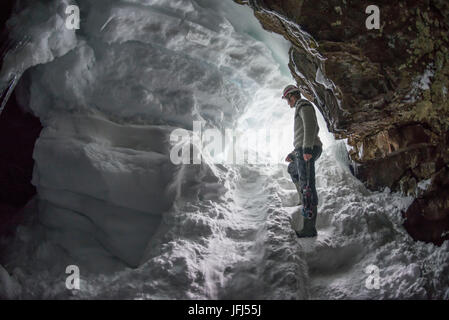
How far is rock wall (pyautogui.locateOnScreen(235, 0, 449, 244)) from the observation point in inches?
133

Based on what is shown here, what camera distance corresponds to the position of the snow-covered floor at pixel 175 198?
3086 millimetres

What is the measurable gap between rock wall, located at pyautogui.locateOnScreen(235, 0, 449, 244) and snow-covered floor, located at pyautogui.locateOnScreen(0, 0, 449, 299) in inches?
13.6

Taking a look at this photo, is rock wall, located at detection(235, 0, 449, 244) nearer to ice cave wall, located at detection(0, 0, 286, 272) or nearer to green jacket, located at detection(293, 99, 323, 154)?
green jacket, located at detection(293, 99, 323, 154)

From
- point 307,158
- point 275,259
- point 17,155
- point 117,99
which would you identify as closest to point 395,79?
point 307,158

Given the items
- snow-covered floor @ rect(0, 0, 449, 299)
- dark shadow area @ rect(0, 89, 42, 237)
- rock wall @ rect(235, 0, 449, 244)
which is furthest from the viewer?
dark shadow area @ rect(0, 89, 42, 237)

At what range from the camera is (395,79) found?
362 centimetres

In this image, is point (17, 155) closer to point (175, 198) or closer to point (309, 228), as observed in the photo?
point (175, 198)

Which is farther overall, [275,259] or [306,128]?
[306,128]

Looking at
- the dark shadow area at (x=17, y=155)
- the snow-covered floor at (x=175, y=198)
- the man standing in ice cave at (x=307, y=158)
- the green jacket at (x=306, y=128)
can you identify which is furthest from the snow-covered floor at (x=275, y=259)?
the dark shadow area at (x=17, y=155)

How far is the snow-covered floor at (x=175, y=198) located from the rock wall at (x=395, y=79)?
1.13ft

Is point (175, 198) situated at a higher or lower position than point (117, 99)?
lower

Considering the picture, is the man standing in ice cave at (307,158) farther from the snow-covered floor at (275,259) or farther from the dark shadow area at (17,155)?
the dark shadow area at (17,155)

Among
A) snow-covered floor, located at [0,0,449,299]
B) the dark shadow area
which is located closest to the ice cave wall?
snow-covered floor, located at [0,0,449,299]

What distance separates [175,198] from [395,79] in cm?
333
